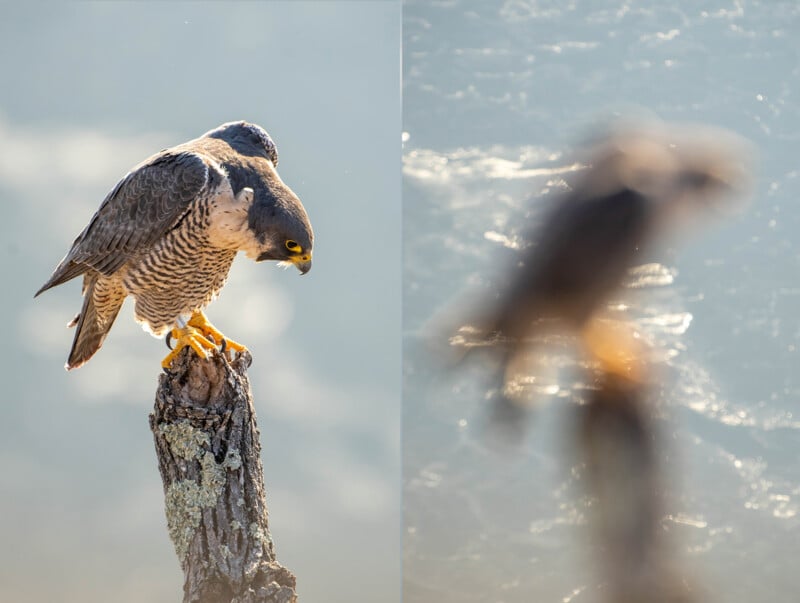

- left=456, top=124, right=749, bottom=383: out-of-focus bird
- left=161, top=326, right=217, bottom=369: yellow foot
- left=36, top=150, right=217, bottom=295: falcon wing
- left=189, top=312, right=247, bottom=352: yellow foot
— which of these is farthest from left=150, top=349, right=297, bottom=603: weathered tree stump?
left=456, top=124, right=749, bottom=383: out-of-focus bird

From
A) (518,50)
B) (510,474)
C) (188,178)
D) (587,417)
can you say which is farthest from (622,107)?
(188,178)

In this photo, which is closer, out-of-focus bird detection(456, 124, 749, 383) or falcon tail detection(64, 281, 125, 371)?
falcon tail detection(64, 281, 125, 371)

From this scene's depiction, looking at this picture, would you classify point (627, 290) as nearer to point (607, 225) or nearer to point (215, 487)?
point (607, 225)

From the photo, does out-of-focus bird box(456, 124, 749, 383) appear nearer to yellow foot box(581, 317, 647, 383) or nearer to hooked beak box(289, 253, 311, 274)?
yellow foot box(581, 317, 647, 383)

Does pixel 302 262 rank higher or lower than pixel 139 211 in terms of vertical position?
lower

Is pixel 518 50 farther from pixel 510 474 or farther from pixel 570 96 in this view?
pixel 510 474

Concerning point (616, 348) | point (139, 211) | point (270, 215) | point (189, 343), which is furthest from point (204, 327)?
point (616, 348)

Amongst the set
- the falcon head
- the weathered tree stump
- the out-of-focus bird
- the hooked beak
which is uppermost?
the out-of-focus bird

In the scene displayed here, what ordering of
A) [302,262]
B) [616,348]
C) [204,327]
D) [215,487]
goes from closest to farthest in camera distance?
[215,487] < [302,262] < [204,327] < [616,348]
